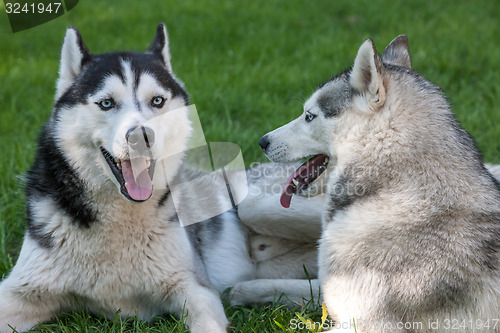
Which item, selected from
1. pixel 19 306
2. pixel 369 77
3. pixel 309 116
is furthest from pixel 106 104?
pixel 369 77

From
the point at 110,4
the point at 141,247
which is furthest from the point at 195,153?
the point at 110,4

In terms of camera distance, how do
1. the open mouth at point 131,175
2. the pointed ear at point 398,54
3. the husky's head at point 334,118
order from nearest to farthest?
the husky's head at point 334,118
the open mouth at point 131,175
the pointed ear at point 398,54

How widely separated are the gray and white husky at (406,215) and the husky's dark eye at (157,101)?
105 cm

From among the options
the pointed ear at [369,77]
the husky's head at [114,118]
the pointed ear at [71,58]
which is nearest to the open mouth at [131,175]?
the husky's head at [114,118]

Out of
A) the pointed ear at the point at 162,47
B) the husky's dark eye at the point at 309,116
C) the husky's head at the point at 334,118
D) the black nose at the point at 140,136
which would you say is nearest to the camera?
the husky's head at the point at 334,118

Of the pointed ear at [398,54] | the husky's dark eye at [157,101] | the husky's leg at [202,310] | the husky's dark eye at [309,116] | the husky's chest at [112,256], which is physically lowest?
the husky's leg at [202,310]

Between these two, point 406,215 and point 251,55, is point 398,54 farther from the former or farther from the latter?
point 251,55

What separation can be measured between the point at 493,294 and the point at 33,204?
261 centimetres

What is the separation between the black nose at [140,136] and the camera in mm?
3201

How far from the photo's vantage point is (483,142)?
19.4ft

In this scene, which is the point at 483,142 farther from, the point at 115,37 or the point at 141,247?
the point at 115,37

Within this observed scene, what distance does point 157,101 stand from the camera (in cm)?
354

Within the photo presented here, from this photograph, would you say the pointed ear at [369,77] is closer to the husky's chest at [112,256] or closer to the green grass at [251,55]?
the husky's chest at [112,256]

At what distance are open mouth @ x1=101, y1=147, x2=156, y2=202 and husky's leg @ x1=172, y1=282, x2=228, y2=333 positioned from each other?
64cm
